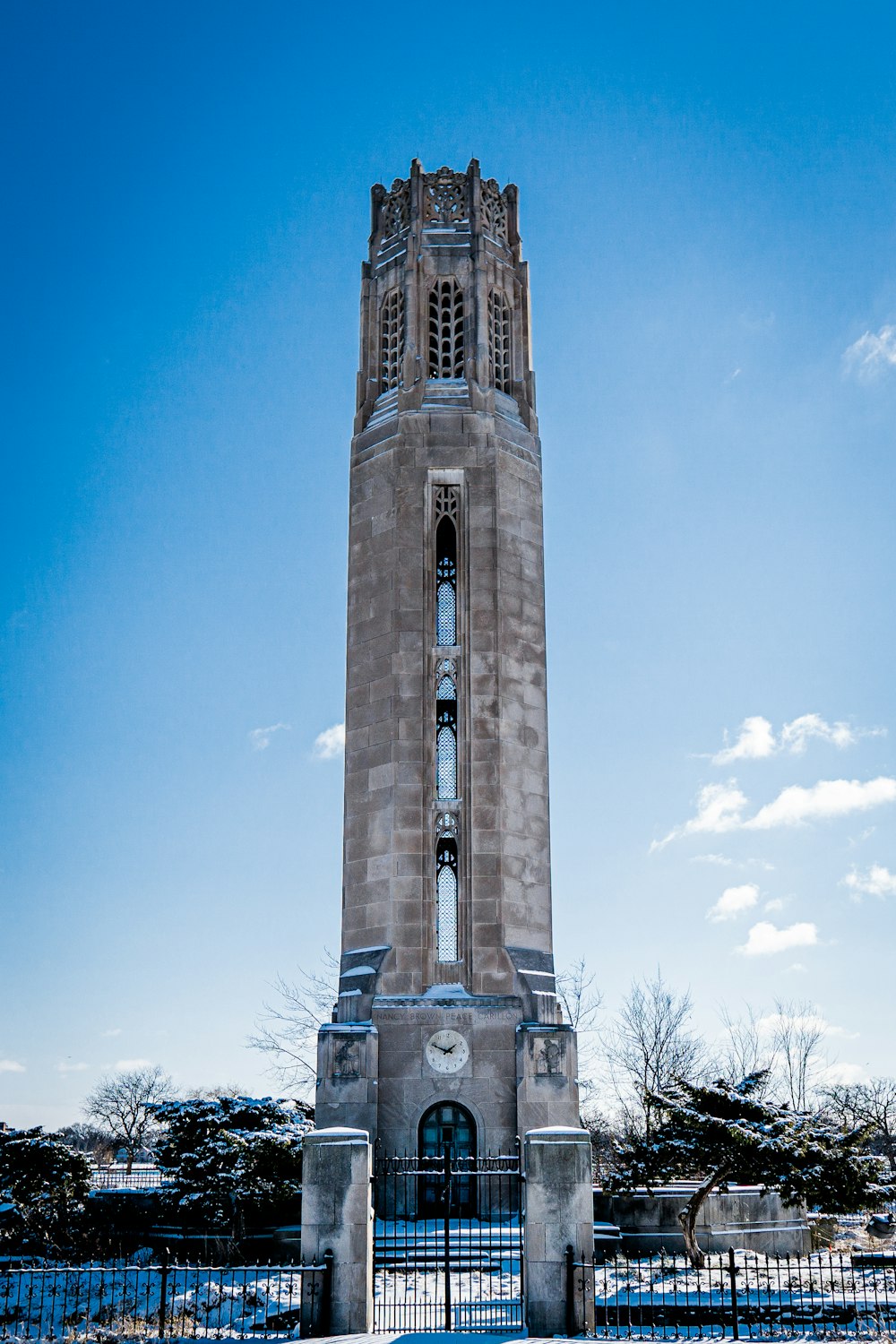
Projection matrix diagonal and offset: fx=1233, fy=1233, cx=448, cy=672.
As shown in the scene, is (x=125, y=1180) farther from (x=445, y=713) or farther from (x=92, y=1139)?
(x=92, y=1139)

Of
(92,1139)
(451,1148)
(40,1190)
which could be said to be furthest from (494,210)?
(92,1139)

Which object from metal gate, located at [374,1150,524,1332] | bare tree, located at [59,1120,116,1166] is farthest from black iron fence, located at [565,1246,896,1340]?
bare tree, located at [59,1120,116,1166]

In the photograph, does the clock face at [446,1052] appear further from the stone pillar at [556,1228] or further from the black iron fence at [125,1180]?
the stone pillar at [556,1228]

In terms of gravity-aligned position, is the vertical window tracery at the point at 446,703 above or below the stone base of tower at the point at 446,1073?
above

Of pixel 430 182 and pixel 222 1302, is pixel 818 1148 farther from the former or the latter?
pixel 430 182

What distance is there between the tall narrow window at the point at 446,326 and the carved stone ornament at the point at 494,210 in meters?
2.13

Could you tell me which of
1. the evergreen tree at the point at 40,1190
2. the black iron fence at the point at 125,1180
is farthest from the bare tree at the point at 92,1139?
the evergreen tree at the point at 40,1190

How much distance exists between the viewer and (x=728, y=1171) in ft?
70.6

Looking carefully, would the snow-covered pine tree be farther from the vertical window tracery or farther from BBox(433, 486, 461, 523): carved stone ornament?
BBox(433, 486, 461, 523): carved stone ornament

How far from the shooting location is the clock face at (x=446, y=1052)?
25703 mm

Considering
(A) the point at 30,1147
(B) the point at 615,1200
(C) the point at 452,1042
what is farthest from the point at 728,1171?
(A) the point at 30,1147

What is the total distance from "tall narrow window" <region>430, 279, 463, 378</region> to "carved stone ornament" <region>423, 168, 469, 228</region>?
75.6 inches

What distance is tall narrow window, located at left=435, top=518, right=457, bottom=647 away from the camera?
29.6 metres

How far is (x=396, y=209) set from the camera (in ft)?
111
